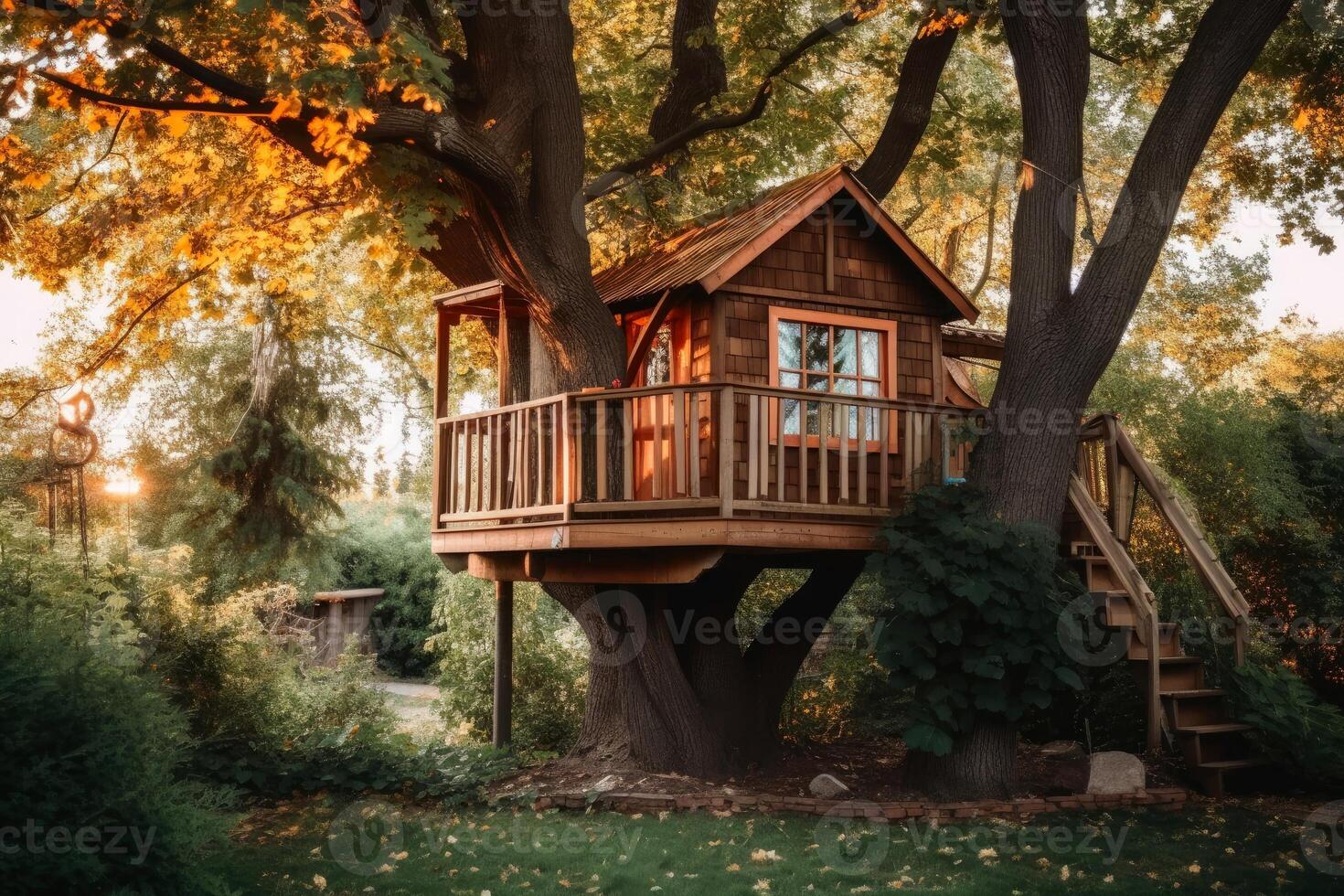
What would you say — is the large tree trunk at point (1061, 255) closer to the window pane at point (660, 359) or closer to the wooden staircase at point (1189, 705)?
the wooden staircase at point (1189, 705)

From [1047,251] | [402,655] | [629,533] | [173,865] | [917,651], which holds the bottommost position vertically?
[402,655]

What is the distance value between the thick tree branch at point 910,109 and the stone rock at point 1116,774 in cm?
667

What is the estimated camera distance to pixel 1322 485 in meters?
13.4

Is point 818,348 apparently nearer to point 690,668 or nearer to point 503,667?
point 690,668

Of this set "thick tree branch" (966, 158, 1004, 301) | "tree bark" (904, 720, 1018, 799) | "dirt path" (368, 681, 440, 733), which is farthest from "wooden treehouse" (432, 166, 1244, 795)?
"thick tree branch" (966, 158, 1004, 301)

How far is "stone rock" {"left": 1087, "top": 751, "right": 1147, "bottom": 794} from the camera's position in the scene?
9695 mm

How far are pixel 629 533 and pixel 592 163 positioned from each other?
6563 millimetres

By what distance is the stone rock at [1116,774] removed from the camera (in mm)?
9695

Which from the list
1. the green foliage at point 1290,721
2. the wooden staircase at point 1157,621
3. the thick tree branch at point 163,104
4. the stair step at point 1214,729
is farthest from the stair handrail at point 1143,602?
the thick tree branch at point 163,104

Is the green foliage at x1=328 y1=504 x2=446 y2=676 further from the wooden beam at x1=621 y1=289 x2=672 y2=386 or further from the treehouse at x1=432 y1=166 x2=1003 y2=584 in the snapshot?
the wooden beam at x1=621 y1=289 x2=672 y2=386

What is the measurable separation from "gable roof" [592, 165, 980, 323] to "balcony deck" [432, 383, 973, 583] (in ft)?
3.96

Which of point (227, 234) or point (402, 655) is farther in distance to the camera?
point (402, 655)

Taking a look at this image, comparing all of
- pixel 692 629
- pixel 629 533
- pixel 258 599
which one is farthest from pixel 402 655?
pixel 629 533

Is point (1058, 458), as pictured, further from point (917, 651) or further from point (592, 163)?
Answer: point (592, 163)
